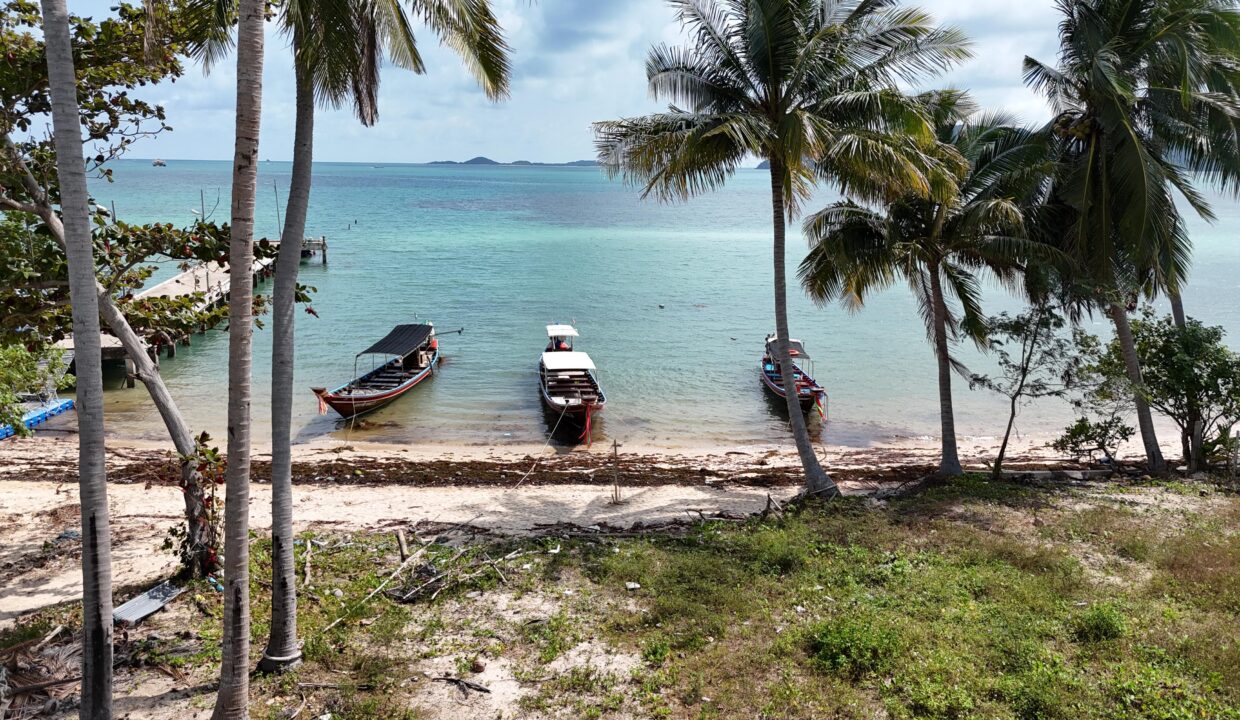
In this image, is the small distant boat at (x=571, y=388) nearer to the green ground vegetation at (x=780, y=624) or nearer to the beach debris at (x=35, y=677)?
the green ground vegetation at (x=780, y=624)

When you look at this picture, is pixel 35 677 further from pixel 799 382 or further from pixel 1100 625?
Result: pixel 799 382

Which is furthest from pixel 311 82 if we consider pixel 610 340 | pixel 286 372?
pixel 610 340

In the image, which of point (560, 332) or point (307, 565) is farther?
point (560, 332)

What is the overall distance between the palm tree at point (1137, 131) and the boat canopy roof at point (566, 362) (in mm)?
14674

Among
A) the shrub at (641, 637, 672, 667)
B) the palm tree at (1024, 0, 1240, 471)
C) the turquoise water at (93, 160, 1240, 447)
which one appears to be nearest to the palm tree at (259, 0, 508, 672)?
the shrub at (641, 637, 672, 667)

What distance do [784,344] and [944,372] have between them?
4.11 metres

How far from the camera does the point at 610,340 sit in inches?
1534

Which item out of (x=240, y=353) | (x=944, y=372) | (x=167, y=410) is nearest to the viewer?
(x=240, y=353)

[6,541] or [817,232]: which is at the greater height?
[817,232]

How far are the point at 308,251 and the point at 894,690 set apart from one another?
62.7 m

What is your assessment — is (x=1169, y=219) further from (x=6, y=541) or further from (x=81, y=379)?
(x=6, y=541)

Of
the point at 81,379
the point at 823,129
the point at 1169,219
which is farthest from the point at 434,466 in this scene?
the point at 1169,219

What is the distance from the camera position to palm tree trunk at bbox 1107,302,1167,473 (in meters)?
16.2

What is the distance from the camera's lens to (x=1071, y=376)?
55.5 feet
